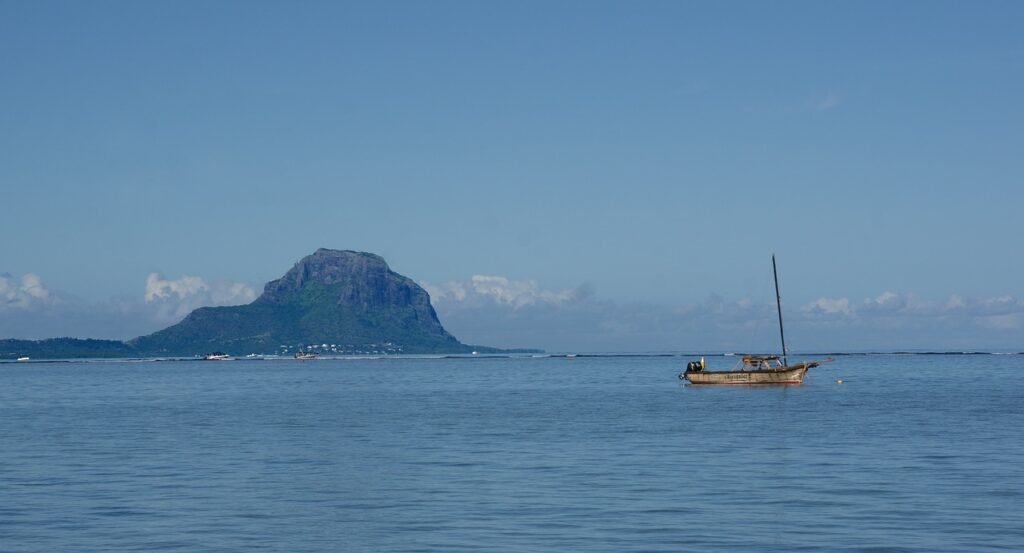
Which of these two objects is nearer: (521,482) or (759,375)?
(521,482)

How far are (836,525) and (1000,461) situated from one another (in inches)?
868

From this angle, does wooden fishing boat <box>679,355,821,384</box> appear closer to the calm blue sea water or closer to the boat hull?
the boat hull

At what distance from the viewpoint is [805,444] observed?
220 ft

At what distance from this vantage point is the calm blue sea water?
Answer: 122ft

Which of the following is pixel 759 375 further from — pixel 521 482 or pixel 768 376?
pixel 521 482

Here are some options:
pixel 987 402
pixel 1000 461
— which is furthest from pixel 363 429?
pixel 987 402

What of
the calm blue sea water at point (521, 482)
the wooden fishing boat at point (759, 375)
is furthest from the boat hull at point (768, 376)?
the calm blue sea water at point (521, 482)

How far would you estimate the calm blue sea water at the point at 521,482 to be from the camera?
3725 cm

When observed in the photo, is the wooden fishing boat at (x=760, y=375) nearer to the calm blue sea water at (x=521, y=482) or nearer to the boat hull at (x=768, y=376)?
the boat hull at (x=768, y=376)

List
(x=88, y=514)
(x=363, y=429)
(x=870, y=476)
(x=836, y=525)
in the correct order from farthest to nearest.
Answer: (x=363, y=429) < (x=870, y=476) < (x=88, y=514) < (x=836, y=525)

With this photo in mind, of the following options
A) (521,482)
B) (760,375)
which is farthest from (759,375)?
(521,482)

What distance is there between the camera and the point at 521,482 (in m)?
50.3

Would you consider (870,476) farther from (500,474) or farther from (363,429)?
(363,429)

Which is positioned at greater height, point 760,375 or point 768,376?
point 760,375
